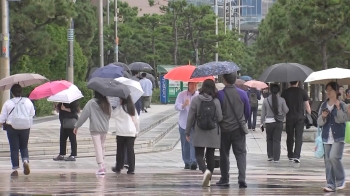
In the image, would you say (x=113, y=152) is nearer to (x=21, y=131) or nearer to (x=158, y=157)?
(x=158, y=157)

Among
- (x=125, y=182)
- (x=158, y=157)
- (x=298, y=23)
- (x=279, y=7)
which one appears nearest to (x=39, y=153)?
(x=158, y=157)

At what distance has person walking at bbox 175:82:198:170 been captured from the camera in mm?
16344

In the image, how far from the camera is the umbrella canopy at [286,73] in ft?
60.7

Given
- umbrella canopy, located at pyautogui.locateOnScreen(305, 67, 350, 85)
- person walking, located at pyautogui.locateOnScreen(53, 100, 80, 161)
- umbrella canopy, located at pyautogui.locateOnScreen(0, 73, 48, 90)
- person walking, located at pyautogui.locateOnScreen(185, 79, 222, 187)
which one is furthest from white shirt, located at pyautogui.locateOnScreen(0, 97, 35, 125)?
umbrella canopy, located at pyautogui.locateOnScreen(305, 67, 350, 85)

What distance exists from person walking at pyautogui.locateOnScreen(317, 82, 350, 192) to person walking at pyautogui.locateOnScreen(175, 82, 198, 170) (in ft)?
12.7

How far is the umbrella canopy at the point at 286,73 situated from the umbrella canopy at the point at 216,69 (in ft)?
14.1

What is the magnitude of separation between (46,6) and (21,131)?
1503 cm

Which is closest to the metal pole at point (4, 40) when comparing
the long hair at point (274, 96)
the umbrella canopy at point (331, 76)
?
the long hair at point (274, 96)

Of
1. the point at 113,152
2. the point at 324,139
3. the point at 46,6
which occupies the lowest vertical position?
the point at 113,152

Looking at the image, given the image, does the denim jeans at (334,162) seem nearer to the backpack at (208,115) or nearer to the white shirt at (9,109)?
the backpack at (208,115)

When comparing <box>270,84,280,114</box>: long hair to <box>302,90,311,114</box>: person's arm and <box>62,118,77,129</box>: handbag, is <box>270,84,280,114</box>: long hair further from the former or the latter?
<box>62,118,77,129</box>: handbag

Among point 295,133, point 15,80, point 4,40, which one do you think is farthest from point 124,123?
point 4,40

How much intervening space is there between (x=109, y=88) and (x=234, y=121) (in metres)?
2.73

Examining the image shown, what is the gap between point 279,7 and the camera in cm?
4781
